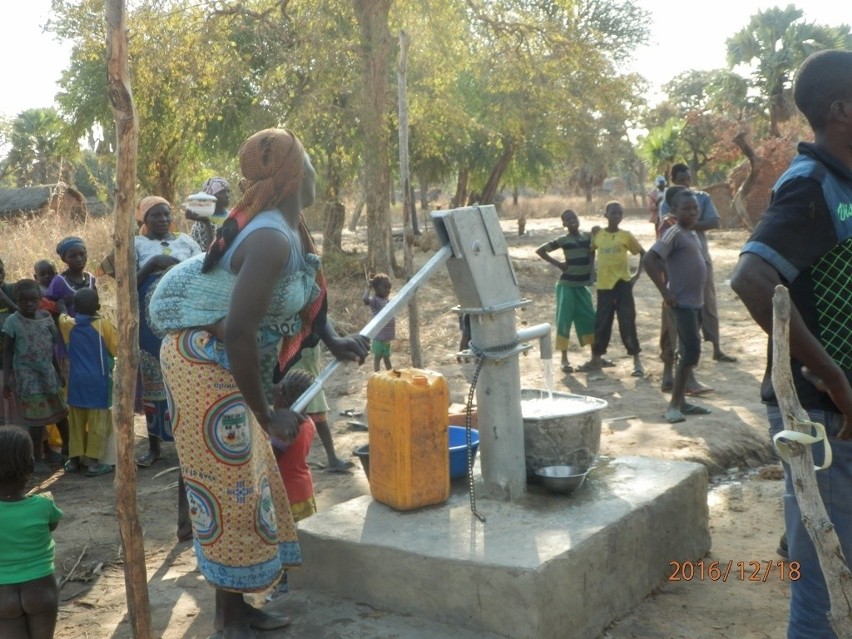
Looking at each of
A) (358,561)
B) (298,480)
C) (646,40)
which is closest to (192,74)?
(298,480)

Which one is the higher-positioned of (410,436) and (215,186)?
(215,186)

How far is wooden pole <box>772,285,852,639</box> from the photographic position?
1876 mm

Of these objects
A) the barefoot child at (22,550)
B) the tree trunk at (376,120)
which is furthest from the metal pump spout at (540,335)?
the tree trunk at (376,120)

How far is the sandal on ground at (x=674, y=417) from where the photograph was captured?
6.41 metres

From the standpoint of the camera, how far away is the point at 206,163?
70.1 ft

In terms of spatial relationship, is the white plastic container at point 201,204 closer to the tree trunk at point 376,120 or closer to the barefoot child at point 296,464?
the barefoot child at point 296,464

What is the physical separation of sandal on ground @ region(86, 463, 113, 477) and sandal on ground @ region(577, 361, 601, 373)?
4.54 m

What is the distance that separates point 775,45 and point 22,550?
31665 mm

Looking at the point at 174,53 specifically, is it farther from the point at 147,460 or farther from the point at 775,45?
the point at 775,45

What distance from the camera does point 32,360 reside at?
19.8 ft

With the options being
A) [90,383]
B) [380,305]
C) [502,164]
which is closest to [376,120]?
[380,305]

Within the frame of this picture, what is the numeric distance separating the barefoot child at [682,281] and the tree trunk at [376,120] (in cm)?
464

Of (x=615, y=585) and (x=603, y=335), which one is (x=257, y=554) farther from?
(x=603, y=335)
